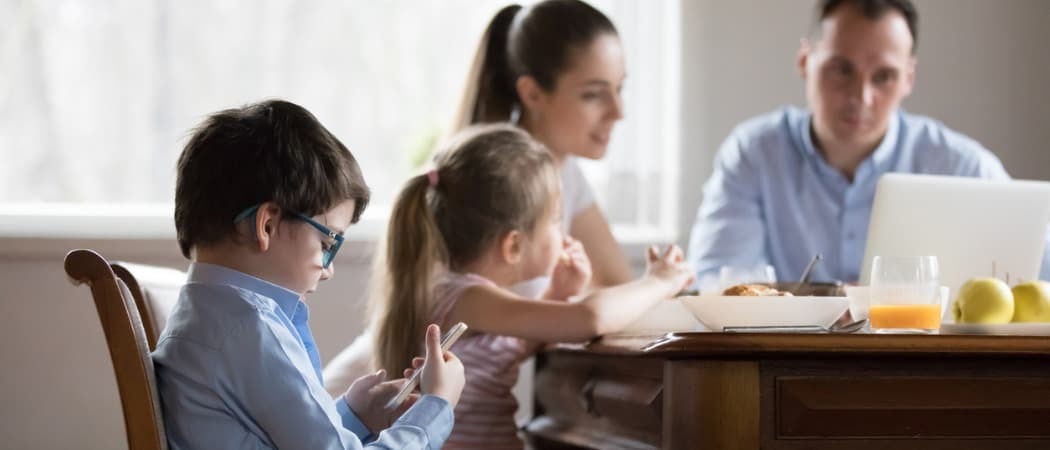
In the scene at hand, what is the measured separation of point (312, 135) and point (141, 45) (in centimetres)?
269

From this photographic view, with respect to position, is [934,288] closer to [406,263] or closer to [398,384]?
[398,384]

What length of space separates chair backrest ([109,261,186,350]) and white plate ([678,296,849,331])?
718 mm

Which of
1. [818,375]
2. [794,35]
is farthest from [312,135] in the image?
[794,35]

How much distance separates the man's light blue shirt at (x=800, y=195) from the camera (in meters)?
3.53

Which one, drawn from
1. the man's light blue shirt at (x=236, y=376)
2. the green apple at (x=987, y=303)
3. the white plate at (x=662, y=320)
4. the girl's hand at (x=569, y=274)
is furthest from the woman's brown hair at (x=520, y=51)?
the man's light blue shirt at (x=236, y=376)

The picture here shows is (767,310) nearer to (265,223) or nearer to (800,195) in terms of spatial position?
(265,223)

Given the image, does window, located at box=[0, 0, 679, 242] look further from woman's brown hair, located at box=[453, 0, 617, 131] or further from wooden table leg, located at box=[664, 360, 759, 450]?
wooden table leg, located at box=[664, 360, 759, 450]

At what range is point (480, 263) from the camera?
8.07ft

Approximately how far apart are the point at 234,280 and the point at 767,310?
68 centimetres

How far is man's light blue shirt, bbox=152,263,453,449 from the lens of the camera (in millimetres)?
1402

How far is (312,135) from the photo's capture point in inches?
59.4

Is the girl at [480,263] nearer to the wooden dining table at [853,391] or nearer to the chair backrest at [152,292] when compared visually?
the chair backrest at [152,292]

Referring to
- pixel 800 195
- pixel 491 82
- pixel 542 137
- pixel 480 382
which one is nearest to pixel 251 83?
pixel 491 82

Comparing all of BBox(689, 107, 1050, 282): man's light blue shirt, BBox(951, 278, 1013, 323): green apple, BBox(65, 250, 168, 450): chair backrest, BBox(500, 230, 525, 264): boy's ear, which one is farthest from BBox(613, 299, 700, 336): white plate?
BBox(689, 107, 1050, 282): man's light blue shirt
